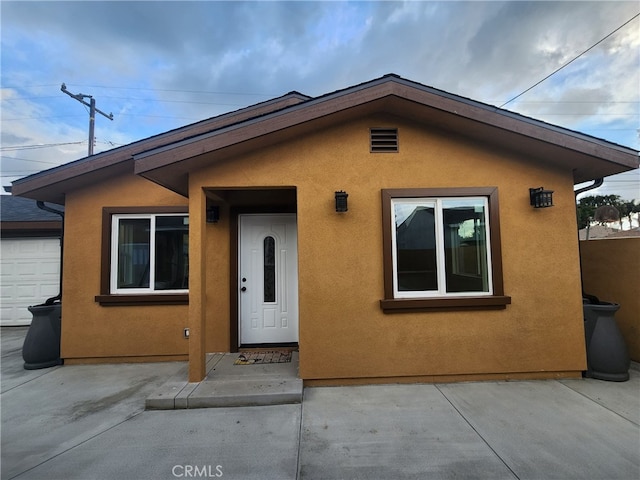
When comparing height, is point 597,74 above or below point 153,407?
above

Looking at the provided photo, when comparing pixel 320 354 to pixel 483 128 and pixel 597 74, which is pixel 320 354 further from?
pixel 597 74

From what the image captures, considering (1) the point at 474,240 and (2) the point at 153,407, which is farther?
(1) the point at 474,240

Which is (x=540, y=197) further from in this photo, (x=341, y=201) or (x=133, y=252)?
(x=133, y=252)

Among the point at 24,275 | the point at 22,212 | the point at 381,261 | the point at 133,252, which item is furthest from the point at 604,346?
the point at 22,212


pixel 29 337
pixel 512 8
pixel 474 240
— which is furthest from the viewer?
pixel 512 8

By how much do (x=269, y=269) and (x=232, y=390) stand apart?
7.50 feet

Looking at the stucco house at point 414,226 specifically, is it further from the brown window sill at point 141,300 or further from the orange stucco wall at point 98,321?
the orange stucco wall at point 98,321

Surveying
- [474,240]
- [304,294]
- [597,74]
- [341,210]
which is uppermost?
[597,74]

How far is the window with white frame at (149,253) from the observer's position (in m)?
5.38

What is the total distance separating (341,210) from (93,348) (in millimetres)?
4827

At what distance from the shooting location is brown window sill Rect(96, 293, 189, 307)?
17.0 feet

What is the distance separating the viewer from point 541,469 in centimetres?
240

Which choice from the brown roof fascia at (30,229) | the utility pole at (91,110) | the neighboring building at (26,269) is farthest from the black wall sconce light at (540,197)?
the utility pole at (91,110)

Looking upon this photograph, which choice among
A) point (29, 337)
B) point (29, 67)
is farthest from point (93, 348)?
point (29, 67)
